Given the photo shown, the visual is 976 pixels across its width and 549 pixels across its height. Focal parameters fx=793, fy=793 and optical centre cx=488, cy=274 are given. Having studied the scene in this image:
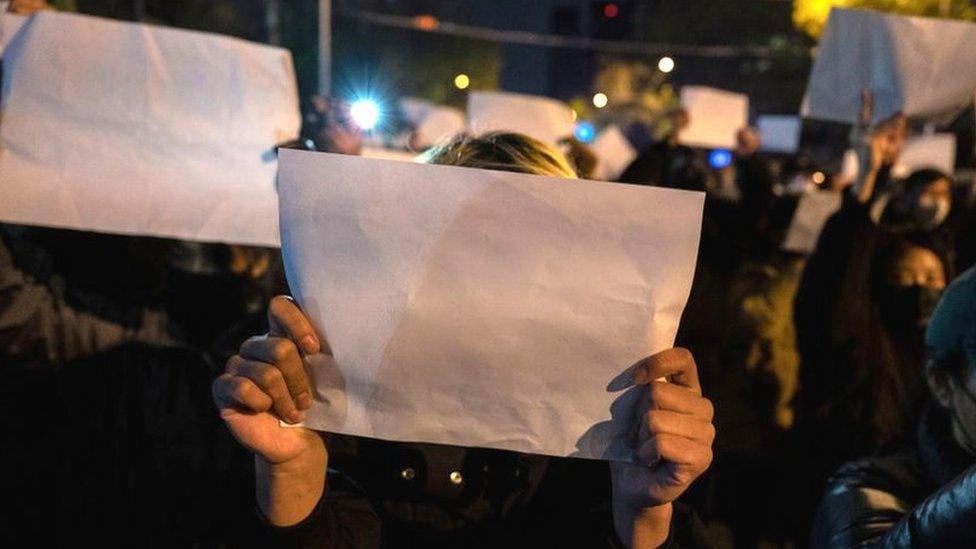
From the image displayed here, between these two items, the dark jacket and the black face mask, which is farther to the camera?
the black face mask

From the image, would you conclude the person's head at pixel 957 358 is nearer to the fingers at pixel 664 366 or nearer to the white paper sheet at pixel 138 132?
the fingers at pixel 664 366

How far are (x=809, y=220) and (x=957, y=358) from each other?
113 inches

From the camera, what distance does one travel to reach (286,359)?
122 cm

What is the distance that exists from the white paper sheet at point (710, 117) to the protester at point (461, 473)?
604cm

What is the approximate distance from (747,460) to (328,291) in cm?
272

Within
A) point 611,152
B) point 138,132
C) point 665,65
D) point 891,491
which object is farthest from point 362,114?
point 665,65

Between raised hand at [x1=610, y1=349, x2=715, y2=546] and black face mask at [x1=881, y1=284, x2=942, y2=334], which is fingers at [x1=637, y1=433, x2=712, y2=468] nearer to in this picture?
raised hand at [x1=610, y1=349, x2=715, y2=546]

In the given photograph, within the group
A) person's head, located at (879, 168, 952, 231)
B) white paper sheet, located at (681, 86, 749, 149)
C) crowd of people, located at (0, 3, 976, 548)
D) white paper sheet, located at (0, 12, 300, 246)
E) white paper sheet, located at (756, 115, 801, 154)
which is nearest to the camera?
crowd of people, located at (0, 3, 976, 548)

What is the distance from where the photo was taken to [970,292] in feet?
5.65

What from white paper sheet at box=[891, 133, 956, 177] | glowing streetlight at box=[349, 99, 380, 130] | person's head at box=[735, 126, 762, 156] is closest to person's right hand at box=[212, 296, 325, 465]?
glowing streetlight at box=[349, 99, 380, 130]

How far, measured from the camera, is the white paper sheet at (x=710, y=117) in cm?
745

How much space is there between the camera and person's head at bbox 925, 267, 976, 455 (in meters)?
1.60

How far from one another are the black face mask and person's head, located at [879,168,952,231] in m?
0.62

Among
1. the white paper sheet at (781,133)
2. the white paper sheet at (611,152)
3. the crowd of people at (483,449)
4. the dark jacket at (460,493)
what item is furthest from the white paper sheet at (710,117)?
the dark jacket at (460,493)
